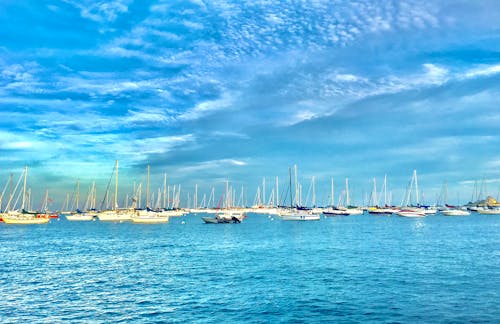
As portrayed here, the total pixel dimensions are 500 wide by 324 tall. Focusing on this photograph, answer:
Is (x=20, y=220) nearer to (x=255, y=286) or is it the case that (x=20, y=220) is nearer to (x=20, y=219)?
(x=20, y=219)

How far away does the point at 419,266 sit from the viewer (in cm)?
4703

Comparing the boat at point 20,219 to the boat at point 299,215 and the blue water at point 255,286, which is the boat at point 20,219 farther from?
the blue water at point 255,286

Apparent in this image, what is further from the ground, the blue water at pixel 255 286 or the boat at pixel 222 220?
the boat at pixel 222 220

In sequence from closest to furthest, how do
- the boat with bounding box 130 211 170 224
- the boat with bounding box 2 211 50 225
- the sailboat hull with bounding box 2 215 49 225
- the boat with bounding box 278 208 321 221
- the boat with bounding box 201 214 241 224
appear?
the sailboat hull with bounding box 2 215 49 225 → the boat with bounding box 2 211 50 225 → the boat with bounding box 130 211 170 224 → the boat with bounding box 201 214 241 224 → the boat with bounding box 278 208 321 221

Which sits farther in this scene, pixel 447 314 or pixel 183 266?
pixel 183 266

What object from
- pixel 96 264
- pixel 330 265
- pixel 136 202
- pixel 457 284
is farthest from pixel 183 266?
pixel 136 202

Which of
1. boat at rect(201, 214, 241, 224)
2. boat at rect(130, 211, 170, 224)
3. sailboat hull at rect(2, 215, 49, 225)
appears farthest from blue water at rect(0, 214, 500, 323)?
sailboat hull at rect(2, 215, 49, 225)

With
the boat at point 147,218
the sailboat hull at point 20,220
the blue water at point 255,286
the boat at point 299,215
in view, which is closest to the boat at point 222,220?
the boat at point 147,218

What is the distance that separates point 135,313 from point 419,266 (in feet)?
111

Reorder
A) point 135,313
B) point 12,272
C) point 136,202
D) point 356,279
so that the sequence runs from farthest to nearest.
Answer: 1. point 136,202
2. point 12,272
3. point 356,279
4. point 135,313

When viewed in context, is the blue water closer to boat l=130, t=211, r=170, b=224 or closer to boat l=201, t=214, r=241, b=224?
boat l=130, t=211, r=170, b=224

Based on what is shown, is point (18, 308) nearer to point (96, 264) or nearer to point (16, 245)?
point (96, 264)

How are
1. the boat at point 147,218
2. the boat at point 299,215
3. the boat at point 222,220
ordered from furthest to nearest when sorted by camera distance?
the boat at point 299,215, the boat at point 222,220, the boat at point 147,218

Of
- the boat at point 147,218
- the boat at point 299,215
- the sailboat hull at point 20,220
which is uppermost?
the boat at point 299,215
